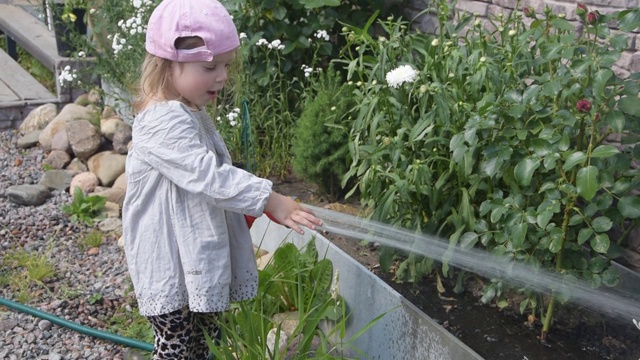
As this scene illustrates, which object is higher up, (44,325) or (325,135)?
(325,135)

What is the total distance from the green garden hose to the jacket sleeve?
3.94ft

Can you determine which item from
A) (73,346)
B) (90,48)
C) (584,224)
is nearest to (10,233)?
(73,346)

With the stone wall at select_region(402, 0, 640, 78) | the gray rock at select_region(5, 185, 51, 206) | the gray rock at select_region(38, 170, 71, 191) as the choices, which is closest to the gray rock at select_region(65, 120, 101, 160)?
the gray rock at select_region(38, 170, 71, 191)

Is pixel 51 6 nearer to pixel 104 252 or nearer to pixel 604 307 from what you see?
pixel 104 252

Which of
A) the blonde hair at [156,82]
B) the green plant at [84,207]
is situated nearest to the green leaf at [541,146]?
the blonde hair at [156,82]

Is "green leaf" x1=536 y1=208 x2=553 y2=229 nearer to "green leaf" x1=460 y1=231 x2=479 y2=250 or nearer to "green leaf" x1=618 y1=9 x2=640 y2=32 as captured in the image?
"green leaf" x1=460 y1=231 x2=479 y2=250

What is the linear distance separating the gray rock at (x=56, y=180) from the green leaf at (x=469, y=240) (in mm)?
3074

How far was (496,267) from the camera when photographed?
271cm

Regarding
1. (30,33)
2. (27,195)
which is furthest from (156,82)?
(30,33)

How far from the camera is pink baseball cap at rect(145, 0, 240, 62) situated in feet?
7.18

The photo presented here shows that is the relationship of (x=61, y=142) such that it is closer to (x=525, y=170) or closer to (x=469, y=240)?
(x=469, y=240)

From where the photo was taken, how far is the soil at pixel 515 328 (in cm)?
276

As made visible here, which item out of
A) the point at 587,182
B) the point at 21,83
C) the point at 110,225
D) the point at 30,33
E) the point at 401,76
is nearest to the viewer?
the point at 587,182

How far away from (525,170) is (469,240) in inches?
14.5
